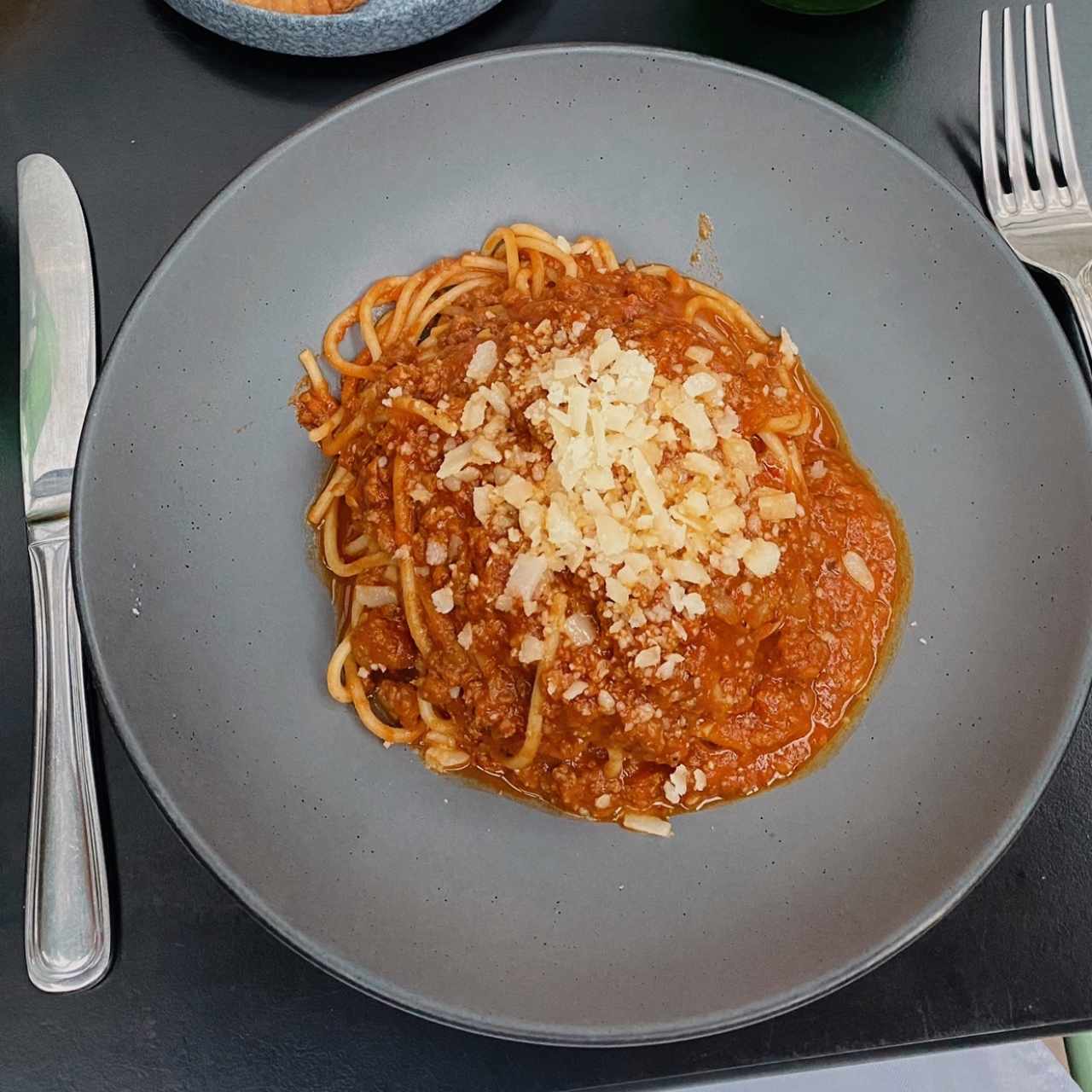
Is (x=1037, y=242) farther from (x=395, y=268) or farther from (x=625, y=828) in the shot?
(x=625, y=828)

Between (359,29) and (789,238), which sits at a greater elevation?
(359,29)

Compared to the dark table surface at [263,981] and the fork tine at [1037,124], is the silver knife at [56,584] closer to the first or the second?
the dark table surface at [263,981]

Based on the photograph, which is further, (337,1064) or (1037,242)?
(1037,242)

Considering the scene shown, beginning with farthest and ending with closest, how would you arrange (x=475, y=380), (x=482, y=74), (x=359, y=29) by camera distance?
(x=359, y=29)
(x=482, y=74)
(x=475, y=380)

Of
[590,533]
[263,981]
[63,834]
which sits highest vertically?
[590,533]

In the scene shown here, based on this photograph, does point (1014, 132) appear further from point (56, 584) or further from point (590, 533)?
point (56, 584)

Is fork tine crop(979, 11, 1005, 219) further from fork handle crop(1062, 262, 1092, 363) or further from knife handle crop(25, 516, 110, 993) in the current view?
knife handle crop(25, 516, 110, 993)

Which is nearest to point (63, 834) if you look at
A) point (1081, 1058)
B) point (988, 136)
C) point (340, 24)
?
point (340, 24)

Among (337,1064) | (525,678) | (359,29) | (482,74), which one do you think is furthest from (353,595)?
(359,29)
